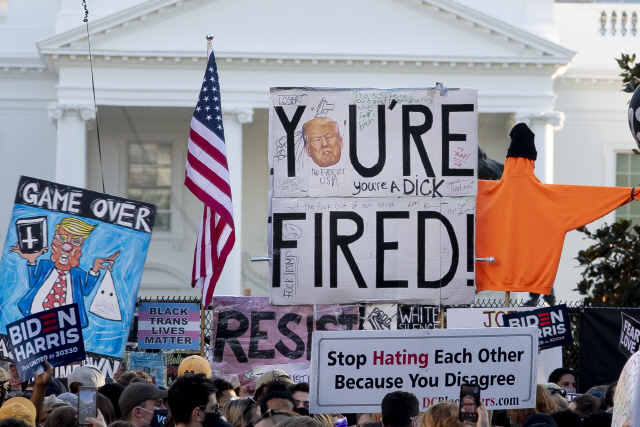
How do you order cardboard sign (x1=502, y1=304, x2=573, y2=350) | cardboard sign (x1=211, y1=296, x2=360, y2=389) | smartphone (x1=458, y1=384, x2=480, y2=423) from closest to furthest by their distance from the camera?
smartphone (x1=458, y1=384, x2=480, y2=423) < cardboard sign (x1=502, y1=304, x2=573, y2=350) < cardboard sign (x1=211, y1=296, x2=360, y2=389)

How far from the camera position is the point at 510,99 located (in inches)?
1018

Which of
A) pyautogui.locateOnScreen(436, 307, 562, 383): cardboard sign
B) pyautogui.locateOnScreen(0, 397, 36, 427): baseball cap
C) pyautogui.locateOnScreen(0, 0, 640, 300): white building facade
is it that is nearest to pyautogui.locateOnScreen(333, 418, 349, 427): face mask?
pyautogui.locateOnScreen(0, 397, 36, 427): baseball cap

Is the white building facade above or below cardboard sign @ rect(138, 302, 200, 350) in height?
above

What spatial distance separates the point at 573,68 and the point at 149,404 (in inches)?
924

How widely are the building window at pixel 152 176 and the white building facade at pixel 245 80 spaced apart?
1.2 inches

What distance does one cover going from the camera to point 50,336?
6.86m

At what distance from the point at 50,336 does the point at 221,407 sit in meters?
1.43

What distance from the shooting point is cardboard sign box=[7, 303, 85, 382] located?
671cm

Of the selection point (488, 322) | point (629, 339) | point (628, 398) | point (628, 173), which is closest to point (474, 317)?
point (488, 322)

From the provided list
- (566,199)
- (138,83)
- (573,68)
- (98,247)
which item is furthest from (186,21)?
(566,199)

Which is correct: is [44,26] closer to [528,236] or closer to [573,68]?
[573,68]

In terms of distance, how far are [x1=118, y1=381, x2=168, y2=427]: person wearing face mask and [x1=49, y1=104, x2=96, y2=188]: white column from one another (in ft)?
61.3

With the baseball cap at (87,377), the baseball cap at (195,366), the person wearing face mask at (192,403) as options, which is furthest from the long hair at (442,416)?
the baseball cap at (195,366)

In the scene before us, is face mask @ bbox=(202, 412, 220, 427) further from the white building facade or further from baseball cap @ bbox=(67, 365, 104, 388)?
the white building facade
